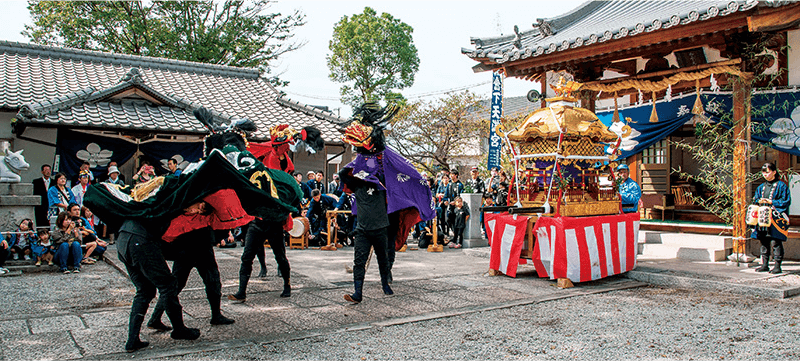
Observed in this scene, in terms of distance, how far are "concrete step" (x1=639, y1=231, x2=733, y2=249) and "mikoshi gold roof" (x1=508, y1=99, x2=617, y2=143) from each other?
2844 mm

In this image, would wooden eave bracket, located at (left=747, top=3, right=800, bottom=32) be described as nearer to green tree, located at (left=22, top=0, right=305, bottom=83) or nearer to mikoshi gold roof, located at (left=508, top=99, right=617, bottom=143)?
mikoshi gold roof, located at (left=508, top=99, right=617, bottom=143)

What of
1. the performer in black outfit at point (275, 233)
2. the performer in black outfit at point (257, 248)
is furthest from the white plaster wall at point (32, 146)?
the performer in black outfit at point (257, 248)

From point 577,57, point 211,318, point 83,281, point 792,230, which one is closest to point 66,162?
point 83,281

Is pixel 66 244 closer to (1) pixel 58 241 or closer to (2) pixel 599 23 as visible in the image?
(1) pixel 58 241

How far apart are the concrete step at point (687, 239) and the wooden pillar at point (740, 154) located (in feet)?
1.74

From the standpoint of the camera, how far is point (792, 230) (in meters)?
8.48

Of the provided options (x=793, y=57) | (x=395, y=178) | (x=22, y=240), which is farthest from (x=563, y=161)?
(x=22, y=240)

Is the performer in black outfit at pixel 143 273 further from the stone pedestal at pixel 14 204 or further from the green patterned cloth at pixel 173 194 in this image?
the stone pedestal at pixel 14 204

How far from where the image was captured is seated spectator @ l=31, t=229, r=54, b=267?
789 cm

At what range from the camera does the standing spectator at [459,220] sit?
11164 mm

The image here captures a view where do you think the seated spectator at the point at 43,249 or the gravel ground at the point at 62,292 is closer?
the gravel ground at the point at 62,292

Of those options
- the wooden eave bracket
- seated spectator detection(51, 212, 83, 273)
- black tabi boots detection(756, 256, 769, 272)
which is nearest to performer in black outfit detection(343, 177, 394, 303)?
seated spectator detection(51, 212, 83, 273)

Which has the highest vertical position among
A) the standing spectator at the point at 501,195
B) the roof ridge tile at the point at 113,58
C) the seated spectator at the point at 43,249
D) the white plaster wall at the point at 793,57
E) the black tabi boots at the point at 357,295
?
the roof ridge tile at the point at 113,58

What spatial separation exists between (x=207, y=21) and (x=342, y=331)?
21040 mm
